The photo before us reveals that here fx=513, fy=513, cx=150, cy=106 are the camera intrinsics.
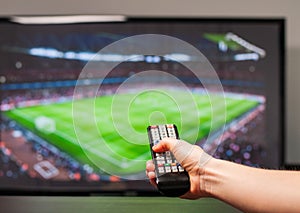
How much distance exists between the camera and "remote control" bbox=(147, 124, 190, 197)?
0.98 m

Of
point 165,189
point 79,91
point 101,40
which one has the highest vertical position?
point 101,40

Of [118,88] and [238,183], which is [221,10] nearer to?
[118,88]

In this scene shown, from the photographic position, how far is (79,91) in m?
2.18

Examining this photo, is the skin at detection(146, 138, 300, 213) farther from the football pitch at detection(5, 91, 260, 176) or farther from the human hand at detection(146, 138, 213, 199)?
the football pitch at detection(5, 91, 260, 176)

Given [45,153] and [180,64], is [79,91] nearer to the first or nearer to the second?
[45,153]

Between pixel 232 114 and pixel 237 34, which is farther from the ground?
pixel 237 34

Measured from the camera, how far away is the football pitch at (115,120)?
214 centimetres

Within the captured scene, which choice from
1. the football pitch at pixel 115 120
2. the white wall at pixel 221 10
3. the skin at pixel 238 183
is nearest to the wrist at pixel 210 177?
the skin at pixel 238 183

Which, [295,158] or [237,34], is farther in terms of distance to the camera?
[295,158]

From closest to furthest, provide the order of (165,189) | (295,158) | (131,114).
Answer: (165,189) → (131,114) → (295,158)

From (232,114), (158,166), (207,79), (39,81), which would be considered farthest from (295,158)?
(158,166)

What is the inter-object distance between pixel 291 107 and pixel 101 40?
96 centimetres

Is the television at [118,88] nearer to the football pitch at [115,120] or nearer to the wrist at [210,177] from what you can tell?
the football pitch at [115,120]

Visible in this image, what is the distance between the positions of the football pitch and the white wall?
0.35 m
